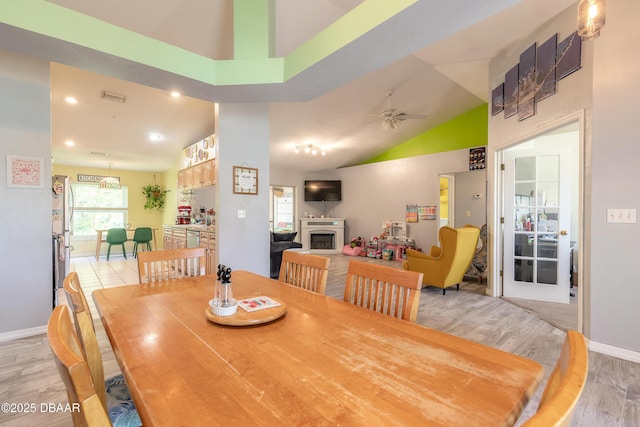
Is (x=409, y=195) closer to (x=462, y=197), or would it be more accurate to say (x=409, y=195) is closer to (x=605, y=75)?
(x=462, y=197)

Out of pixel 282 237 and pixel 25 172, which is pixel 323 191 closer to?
pixel 282 237

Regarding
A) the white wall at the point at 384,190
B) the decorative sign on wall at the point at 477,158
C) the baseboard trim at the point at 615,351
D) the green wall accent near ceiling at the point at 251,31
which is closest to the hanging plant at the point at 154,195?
the white wall at the point at 384,190

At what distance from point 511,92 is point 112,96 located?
531 cm

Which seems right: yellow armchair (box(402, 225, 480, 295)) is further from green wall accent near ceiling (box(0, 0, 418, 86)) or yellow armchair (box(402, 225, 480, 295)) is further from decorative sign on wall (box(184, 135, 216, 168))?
decorative sign on wall (box(184, 135, 216, 168))

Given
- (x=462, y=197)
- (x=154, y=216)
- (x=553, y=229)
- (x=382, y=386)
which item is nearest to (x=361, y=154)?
(x=462, y=197)

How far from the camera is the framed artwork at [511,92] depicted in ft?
12.0

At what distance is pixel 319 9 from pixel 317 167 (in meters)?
5.59

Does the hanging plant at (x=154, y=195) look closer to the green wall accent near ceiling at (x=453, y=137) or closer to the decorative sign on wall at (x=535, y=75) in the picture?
the green wall accent near ceiling at (x=453, y=137)

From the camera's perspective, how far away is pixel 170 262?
79.0 inches

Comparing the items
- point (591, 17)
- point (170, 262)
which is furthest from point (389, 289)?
point (591, 17)

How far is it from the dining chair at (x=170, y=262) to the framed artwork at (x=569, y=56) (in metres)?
3.59

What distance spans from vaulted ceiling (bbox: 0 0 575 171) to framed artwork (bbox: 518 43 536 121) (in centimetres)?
27

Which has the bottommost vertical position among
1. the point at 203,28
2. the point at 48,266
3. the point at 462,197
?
the point at 48,266

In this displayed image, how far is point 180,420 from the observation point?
66cm
